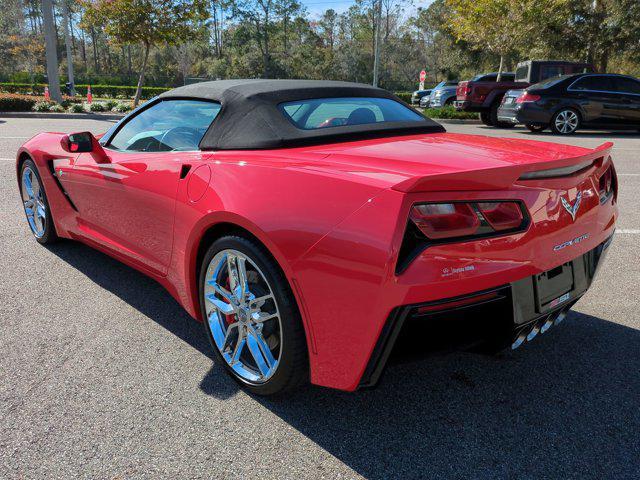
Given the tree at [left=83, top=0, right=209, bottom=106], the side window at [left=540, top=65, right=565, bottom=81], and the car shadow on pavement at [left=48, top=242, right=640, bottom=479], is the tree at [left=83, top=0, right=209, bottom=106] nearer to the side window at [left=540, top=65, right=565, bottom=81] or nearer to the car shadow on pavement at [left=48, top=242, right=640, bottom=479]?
the side window at [left=540, top=65, right=565, bottom=81]

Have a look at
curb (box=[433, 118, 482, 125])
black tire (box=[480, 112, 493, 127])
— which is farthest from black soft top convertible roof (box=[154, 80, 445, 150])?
curb (box=[433, 118, 482, 125])

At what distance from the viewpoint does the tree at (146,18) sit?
1952 cm

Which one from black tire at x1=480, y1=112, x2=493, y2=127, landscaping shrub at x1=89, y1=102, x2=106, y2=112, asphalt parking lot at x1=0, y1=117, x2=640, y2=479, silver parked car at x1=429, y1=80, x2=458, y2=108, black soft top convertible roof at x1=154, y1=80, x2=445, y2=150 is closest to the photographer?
asphalt parking lot at x1=0, y1=117, x2=640, y2=479

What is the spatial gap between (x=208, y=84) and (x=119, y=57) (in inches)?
3526

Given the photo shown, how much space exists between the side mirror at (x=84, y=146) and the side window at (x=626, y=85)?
13816 mm

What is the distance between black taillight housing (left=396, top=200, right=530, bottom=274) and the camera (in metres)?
1.71

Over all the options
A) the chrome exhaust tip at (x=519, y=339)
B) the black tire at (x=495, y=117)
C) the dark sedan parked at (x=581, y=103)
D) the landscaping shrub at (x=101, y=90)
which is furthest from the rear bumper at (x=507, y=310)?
the landscaping shrub at (x=101, y=90)

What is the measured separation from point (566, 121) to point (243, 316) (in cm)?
1332

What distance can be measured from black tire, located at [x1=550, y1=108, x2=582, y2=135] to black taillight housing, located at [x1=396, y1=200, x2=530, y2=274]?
12.9 metres

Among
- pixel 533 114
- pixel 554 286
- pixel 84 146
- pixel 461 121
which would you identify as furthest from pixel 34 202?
pixel 461 121

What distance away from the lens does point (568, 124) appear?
13.5 m

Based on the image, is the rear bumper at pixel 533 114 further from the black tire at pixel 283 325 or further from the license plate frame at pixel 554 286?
the black tire at pixel 283 325

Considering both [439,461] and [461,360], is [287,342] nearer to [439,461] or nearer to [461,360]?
[439,461]

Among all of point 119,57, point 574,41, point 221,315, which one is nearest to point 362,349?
point 221,315
